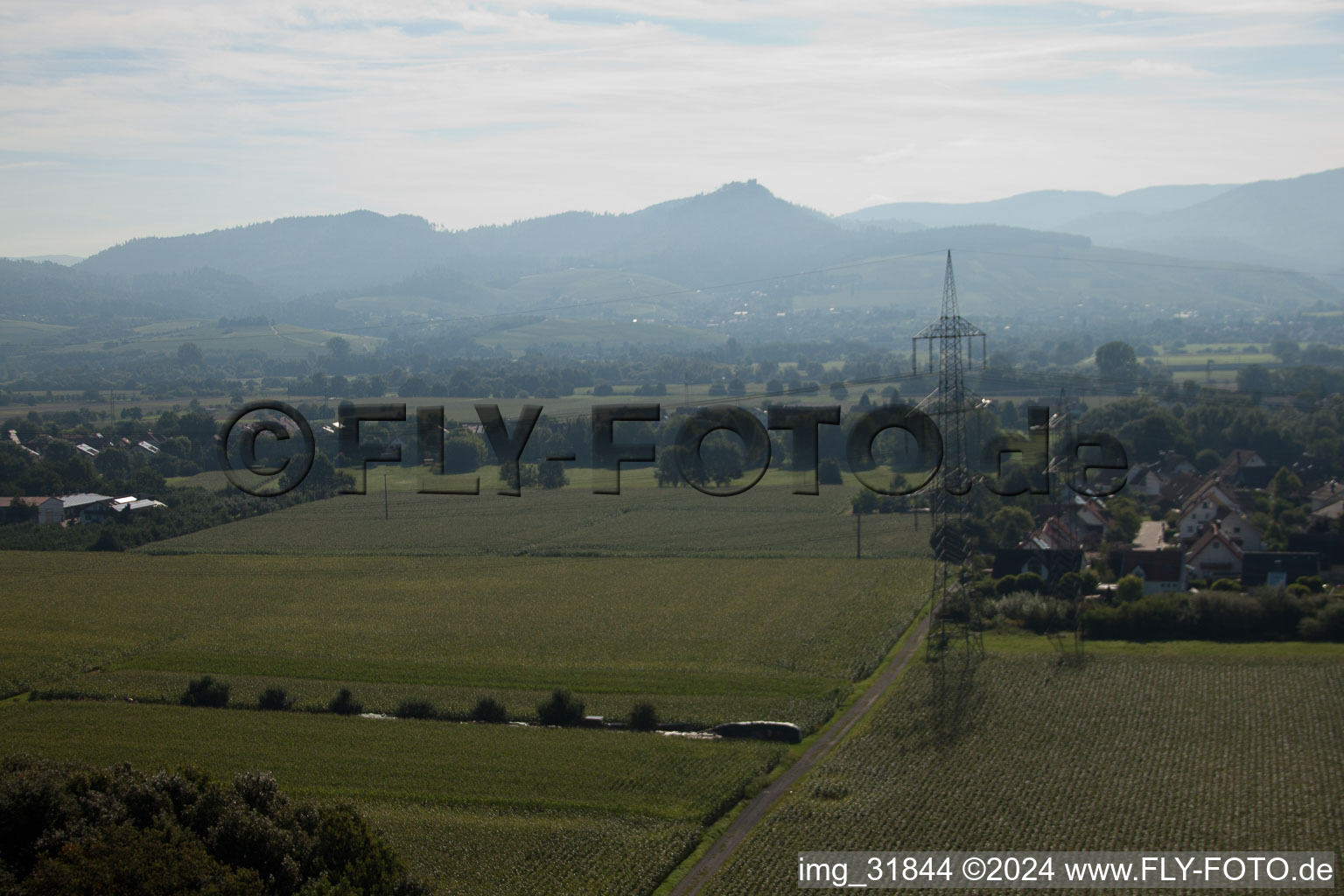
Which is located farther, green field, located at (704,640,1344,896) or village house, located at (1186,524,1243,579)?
village house, located at (1186,524,1243,579)

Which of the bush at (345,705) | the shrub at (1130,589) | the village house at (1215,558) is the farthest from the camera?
the village house at (1215,558)

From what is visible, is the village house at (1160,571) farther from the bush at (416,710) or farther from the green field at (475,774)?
the bush at (416,710)

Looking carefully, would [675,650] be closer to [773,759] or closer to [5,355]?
[773,759]

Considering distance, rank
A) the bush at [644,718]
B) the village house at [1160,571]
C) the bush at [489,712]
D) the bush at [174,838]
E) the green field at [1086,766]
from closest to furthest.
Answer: the bush at [174,838], the green field at [1086,766], the bush at [644,718], the bush at [489,712], the village house at [1160,571]

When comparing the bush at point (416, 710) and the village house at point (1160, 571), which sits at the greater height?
the village house at point (1160, 571)

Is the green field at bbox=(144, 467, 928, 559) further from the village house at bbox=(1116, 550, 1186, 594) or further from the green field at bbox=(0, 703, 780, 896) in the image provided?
the green field at bbox=(0, 703, 780, 896)

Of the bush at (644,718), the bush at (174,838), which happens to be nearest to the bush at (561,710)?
the bush at (644,718)

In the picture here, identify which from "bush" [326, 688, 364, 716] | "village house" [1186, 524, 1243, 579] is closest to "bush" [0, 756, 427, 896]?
"bush" [326, 688, 364, 716]
